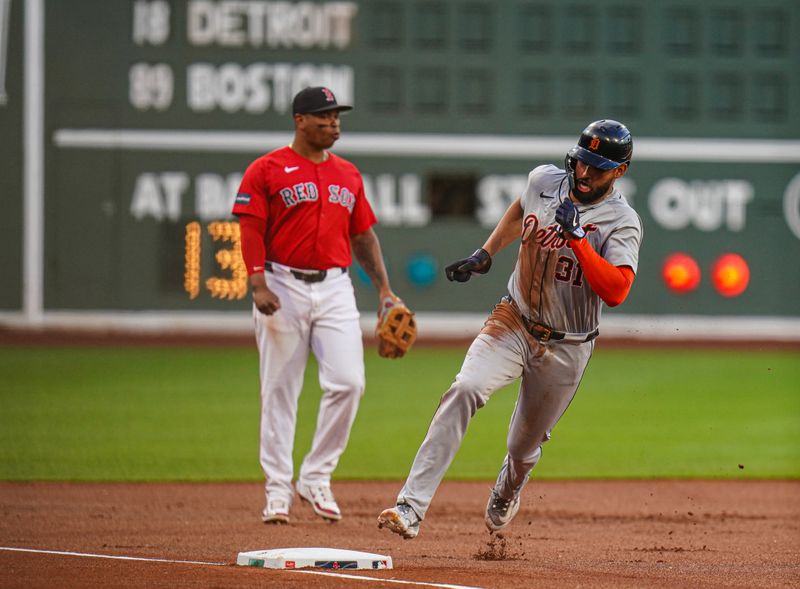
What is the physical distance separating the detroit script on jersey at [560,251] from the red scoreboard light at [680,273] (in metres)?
11.4

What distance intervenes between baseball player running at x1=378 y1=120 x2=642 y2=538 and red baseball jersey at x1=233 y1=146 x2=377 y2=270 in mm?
1045

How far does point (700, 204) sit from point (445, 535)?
11.3m

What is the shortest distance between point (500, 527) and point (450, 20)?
1094cm

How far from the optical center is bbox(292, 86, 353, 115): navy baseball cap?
6.05 metres

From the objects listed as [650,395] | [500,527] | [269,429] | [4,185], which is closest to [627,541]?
[500,527]

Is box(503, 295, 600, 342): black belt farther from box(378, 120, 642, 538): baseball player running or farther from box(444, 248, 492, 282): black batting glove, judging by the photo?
box(444, 248, 492, 282): black batting glove

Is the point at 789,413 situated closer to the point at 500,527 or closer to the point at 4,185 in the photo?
the point at 500,527

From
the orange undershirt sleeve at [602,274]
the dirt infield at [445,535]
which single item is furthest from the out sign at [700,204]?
the orange undershirt sleeve at [602,274]

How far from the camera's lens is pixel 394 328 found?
6.07m

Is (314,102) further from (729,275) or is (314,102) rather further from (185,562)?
(729,275)

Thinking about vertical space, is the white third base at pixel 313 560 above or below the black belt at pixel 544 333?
below

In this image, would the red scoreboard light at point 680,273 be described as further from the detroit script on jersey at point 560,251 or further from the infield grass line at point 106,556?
the infield grass line at point 106,556

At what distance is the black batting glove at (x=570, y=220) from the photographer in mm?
4734

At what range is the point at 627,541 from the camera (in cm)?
601
